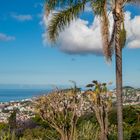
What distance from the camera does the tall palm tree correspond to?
1847 cm

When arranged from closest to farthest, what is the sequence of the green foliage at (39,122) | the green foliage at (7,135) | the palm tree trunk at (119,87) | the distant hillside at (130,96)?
the palm tree trunk at (119,87) → the green foliage at (7,135) → the green foliage at (39,122) → the distant hillside at (130,96)

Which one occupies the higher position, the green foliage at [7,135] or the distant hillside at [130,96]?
the distant hillside at [130,96]

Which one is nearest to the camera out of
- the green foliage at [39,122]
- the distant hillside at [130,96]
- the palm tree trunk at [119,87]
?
the palm tree trunk at [119,87]

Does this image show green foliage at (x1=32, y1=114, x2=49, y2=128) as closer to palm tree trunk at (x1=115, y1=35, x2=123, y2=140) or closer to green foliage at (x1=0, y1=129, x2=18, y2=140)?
green foliage at (x1=0, y1=129, x2=18, y2=140)

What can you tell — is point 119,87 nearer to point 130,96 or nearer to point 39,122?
point 39,122

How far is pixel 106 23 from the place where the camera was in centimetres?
1908

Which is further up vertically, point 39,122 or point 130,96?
point 130,96

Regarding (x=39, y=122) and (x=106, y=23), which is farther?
(x=39, y=122)

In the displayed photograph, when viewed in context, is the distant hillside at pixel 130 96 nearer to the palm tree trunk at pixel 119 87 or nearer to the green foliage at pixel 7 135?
the green foliage at pixel 7 135

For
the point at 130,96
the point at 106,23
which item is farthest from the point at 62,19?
the point at 130,96

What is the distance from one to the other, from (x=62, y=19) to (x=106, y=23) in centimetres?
214

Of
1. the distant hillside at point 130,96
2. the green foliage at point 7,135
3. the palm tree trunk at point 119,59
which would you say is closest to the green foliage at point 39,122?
the green foliage at point 7,135

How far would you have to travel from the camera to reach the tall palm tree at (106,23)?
60.6 feet

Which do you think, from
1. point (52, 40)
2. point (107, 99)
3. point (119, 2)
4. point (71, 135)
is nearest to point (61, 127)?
point (71, 135)
